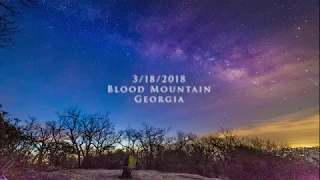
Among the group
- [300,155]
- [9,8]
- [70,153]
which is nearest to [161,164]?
[70,153]

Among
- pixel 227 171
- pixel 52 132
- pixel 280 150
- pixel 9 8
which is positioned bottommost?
pixel 227 171

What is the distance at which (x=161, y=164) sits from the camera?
21766 millimetres

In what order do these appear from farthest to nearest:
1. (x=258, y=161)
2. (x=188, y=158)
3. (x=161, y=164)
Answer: (x=188, y=158), (x=161, y=164), (x=258, y=161)

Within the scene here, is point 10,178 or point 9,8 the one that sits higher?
point 9,8

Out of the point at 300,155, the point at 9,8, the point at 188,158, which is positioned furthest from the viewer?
the point at 188,158

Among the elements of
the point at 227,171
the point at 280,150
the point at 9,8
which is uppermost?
the point at 9,8

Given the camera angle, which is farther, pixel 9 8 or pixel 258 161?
pixel 258 161

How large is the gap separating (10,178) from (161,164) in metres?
15.0

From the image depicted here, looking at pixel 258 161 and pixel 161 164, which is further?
pixel 161 164

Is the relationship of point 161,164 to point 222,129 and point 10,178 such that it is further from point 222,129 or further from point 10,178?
point 10,178

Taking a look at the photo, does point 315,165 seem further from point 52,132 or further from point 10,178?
point 52,132

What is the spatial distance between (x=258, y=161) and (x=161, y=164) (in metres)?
7.34

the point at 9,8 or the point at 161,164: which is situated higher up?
the point at 9,8

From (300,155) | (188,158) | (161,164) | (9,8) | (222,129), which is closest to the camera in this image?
(9,8)
